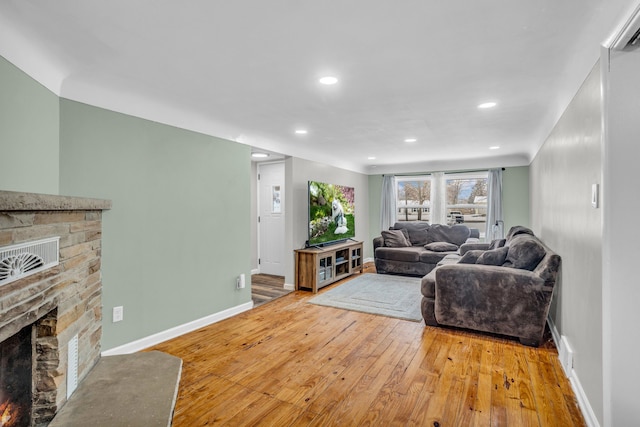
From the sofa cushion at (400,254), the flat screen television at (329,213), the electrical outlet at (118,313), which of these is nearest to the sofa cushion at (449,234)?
the sofa cushion at (400,254)

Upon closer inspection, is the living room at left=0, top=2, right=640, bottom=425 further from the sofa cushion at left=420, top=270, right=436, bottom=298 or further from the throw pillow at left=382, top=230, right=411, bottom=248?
the throw pillow at left=382, top=230, right=411, bottom=248

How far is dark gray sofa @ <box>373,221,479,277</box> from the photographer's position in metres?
5.92

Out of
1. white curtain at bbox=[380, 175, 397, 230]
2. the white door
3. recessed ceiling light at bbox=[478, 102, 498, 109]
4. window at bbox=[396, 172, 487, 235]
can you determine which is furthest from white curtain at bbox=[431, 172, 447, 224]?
recessed ceiling light at bbox=[478, 102, 498, 109]

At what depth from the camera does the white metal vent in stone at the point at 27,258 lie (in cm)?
117

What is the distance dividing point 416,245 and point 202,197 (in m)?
4.69

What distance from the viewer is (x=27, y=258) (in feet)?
4.26

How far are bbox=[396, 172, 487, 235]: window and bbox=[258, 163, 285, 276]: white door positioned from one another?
3060 millimetres

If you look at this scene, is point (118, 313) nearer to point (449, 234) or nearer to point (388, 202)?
point (449, 234)

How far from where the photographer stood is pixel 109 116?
268 cm

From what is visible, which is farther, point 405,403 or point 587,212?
point 405,403

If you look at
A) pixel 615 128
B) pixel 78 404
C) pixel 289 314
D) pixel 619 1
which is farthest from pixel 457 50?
pixel 289 314

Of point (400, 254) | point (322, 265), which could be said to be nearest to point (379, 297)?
point (322, 265)

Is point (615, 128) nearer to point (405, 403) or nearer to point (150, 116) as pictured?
point (405, 403)

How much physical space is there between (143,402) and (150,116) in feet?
7.69
